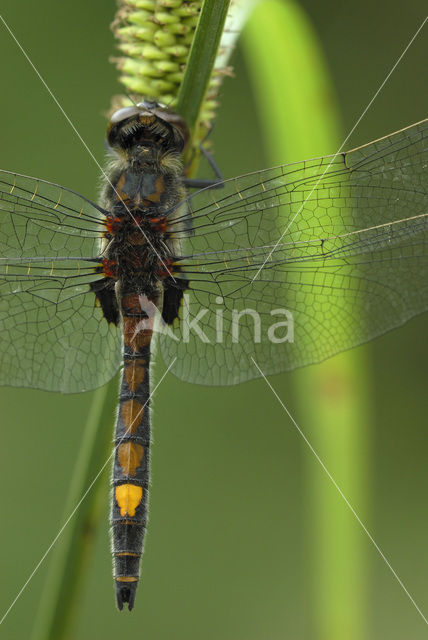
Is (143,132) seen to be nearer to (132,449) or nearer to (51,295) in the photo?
(51,295)

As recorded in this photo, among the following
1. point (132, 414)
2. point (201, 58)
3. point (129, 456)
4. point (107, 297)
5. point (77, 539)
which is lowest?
point (77, 539)

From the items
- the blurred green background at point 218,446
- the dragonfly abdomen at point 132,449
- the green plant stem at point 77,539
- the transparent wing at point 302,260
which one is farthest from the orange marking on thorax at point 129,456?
the blurred green background at point 218,446

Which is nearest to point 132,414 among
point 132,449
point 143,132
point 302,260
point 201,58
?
point 132,449

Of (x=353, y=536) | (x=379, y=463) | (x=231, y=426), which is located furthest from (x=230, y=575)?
(x=353, y=536)

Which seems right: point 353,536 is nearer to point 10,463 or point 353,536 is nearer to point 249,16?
point 249,16

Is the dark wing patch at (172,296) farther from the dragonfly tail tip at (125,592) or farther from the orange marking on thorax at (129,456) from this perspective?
the dragonfly tail tip at (125,592)

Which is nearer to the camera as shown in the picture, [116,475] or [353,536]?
[116,475]
